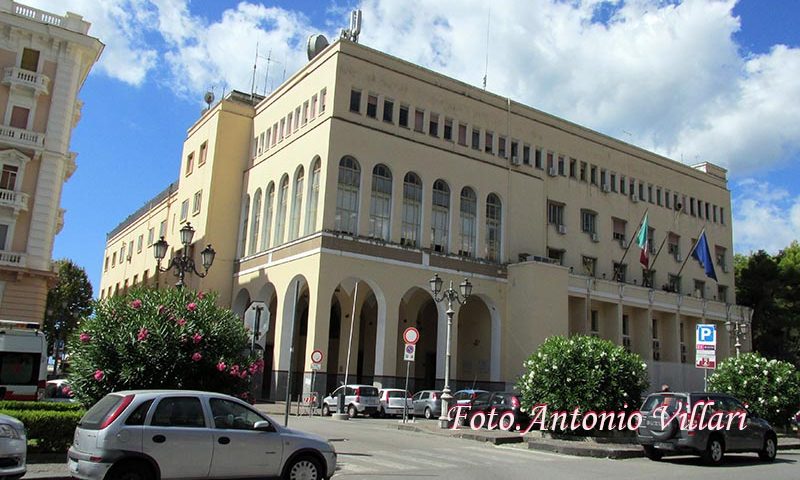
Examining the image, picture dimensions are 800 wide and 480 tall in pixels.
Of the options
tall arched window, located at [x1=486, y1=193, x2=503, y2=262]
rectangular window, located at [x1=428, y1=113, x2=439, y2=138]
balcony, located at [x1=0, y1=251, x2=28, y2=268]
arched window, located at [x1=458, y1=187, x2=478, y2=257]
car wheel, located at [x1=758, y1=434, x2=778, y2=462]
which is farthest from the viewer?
tall arched window, located at [x1=486, y1=193, x2=503, y2=262]

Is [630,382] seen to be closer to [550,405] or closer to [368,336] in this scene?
[550,405]

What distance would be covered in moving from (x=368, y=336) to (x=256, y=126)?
15373 mm

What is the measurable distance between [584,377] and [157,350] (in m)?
11.9

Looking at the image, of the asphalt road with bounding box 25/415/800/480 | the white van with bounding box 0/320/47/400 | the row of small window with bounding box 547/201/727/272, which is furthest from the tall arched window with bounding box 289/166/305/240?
the asphalt road with bounding box 25/415/800/480

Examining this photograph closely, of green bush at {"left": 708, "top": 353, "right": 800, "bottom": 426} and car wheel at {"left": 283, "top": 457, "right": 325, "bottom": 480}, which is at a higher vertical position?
green bush at {"left": 708, "top": 353, "right": 800, "bottom": 426}

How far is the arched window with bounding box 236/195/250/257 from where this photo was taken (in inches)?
1667

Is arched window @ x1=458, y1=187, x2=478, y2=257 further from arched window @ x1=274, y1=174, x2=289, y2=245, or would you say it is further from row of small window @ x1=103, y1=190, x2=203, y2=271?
row of small window @ x1=103, y1=190, x2=203, y2=271

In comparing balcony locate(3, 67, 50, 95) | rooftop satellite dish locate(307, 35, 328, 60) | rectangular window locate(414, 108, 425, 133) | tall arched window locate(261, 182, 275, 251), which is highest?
rooftop satellite dish locate(307, 35, 328, 60)

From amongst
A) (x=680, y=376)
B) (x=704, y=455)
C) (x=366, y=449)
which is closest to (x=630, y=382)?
(x=704, y=455)

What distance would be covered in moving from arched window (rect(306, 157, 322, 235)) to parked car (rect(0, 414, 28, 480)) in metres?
25.6

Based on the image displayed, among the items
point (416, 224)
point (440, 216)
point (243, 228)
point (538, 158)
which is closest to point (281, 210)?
point (243, 228)

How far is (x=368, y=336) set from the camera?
41.2m

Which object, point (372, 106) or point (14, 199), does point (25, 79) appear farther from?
point (372, 106)

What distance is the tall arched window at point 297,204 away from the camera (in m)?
37.0
